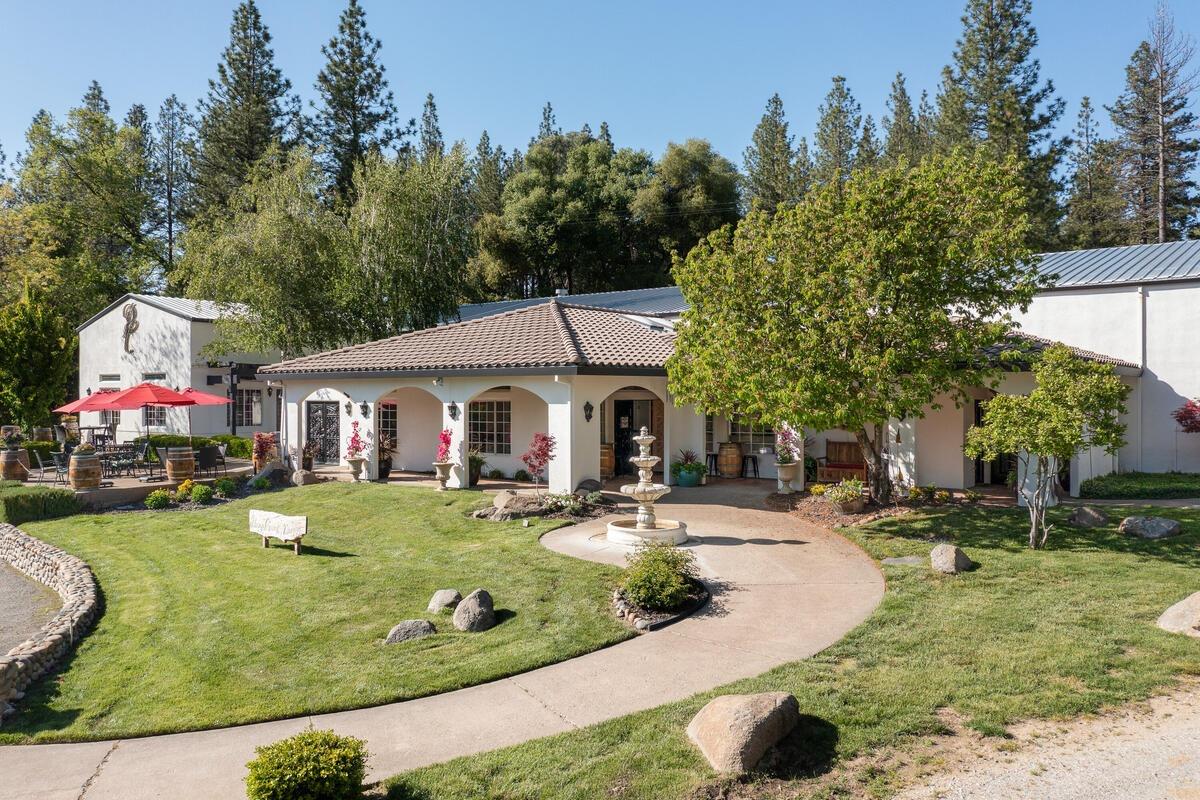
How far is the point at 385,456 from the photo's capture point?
20.1m

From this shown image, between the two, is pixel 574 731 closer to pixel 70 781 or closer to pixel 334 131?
pixel 70 781

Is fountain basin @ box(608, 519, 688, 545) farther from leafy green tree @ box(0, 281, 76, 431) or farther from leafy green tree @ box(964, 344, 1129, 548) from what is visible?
leafy green tree @ box(0, 281, 76, 431)

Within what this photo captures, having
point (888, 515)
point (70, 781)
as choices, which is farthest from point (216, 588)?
point (888, 515)

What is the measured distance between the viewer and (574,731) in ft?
20.0

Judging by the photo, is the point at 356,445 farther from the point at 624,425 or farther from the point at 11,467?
the point at 11,467

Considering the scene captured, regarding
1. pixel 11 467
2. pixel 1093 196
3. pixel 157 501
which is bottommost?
pixel 157 501

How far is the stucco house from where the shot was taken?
93.4 feet

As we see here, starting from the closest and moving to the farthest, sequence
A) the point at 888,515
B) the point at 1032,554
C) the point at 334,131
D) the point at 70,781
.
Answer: the point at 70,781, the point at 1032,554, the point at 888,515, the point at 334,131

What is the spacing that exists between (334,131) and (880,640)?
42.8 m

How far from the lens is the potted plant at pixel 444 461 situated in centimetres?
1759

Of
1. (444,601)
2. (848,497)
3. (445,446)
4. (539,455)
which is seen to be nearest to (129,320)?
(445,446)

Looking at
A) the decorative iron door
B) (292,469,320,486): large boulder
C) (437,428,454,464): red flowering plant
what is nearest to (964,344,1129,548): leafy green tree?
(437,428,454,464): red flowering plant

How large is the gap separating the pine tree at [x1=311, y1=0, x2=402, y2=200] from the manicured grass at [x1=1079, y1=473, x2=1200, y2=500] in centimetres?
3756

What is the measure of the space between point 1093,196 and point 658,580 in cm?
4296
